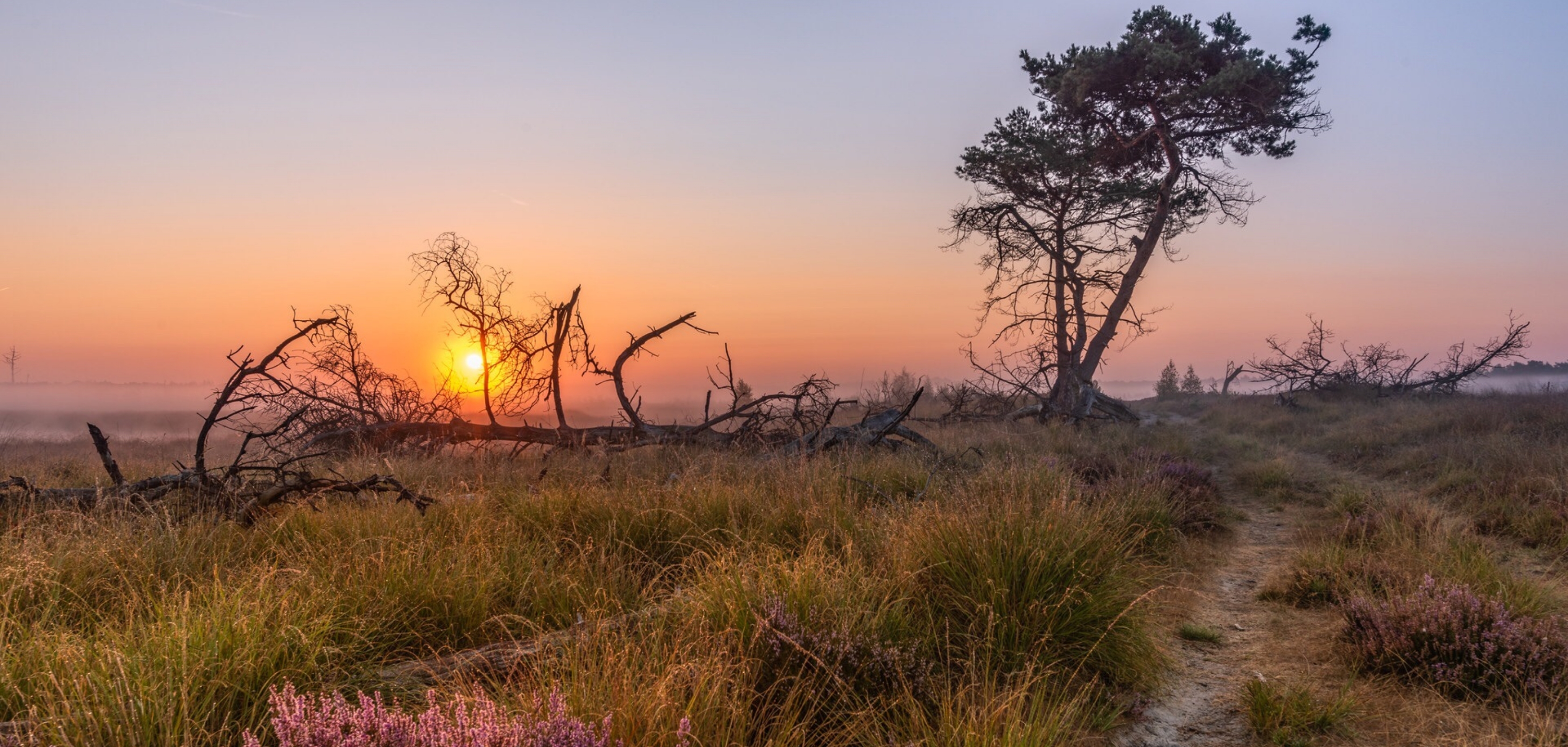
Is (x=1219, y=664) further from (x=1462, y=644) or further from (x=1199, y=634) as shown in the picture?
(x=1462, y=644)

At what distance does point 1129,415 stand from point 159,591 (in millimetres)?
19803

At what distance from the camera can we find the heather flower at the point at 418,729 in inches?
81.8

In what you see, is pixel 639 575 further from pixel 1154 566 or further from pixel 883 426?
pixel 883 426

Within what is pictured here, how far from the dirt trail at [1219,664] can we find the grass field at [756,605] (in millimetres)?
57

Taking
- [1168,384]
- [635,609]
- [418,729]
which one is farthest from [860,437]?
[1168,384]

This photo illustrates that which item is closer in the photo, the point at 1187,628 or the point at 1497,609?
the point at 1497,609

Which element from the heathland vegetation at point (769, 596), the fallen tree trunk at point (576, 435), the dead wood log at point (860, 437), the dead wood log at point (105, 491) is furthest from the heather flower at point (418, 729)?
the fallen tree trunk at point (576, 435)

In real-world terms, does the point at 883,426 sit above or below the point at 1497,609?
above

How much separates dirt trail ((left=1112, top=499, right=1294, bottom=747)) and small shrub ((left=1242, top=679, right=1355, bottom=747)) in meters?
0.08

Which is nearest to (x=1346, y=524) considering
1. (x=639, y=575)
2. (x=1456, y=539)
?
(x=1456, y=539)

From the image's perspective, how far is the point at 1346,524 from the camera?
273 inches

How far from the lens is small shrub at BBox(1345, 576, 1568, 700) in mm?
4012

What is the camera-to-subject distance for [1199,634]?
16.5 feet

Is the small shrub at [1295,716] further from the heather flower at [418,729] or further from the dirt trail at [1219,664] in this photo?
the heather flower at [418,729]
